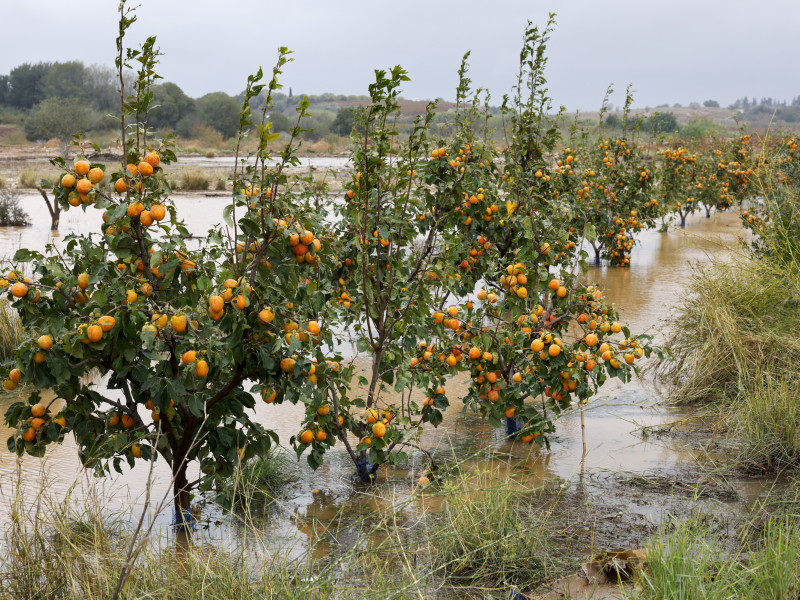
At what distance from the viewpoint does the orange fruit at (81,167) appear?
117 inches

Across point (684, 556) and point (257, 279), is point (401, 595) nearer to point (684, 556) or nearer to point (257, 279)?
point (684, 556)

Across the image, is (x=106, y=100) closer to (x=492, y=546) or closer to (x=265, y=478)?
(x=265, y=478)

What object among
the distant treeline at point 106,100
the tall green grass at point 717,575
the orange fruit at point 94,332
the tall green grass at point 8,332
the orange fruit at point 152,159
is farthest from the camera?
the distant treeline at point 106,100

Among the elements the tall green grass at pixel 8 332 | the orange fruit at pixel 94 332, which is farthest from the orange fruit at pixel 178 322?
the tall green grass at pixel 8 332

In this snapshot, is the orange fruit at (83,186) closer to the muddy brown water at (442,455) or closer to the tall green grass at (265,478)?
the muddy brown water at (442,455)

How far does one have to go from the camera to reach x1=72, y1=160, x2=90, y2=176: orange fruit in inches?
117

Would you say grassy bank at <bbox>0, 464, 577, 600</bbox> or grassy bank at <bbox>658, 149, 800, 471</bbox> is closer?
grassy bank at <bbox>0, 464, 577, 600</bbox>

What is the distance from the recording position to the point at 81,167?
117 inches

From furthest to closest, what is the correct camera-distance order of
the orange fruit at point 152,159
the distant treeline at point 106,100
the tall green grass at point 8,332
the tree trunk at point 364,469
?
the distant treeline at point 106,100
the tall green grass at point 8,332
the tree trunk at point 364,469
the orange fruit at point 152,159

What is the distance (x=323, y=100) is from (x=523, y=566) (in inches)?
4700

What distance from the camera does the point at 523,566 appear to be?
9.61 ft

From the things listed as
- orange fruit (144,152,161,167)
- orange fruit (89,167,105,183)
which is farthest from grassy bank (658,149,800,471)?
orange fruit (89,167,105,183)

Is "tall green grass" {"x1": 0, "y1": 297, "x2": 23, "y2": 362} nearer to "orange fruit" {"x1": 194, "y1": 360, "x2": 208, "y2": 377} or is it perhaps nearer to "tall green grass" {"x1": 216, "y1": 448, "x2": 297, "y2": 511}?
"tall green grass" {"x1": 216, "y1": 448, "x2": 297, "y2": 511}

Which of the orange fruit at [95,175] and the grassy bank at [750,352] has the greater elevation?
the orange fruit at [95,175]
